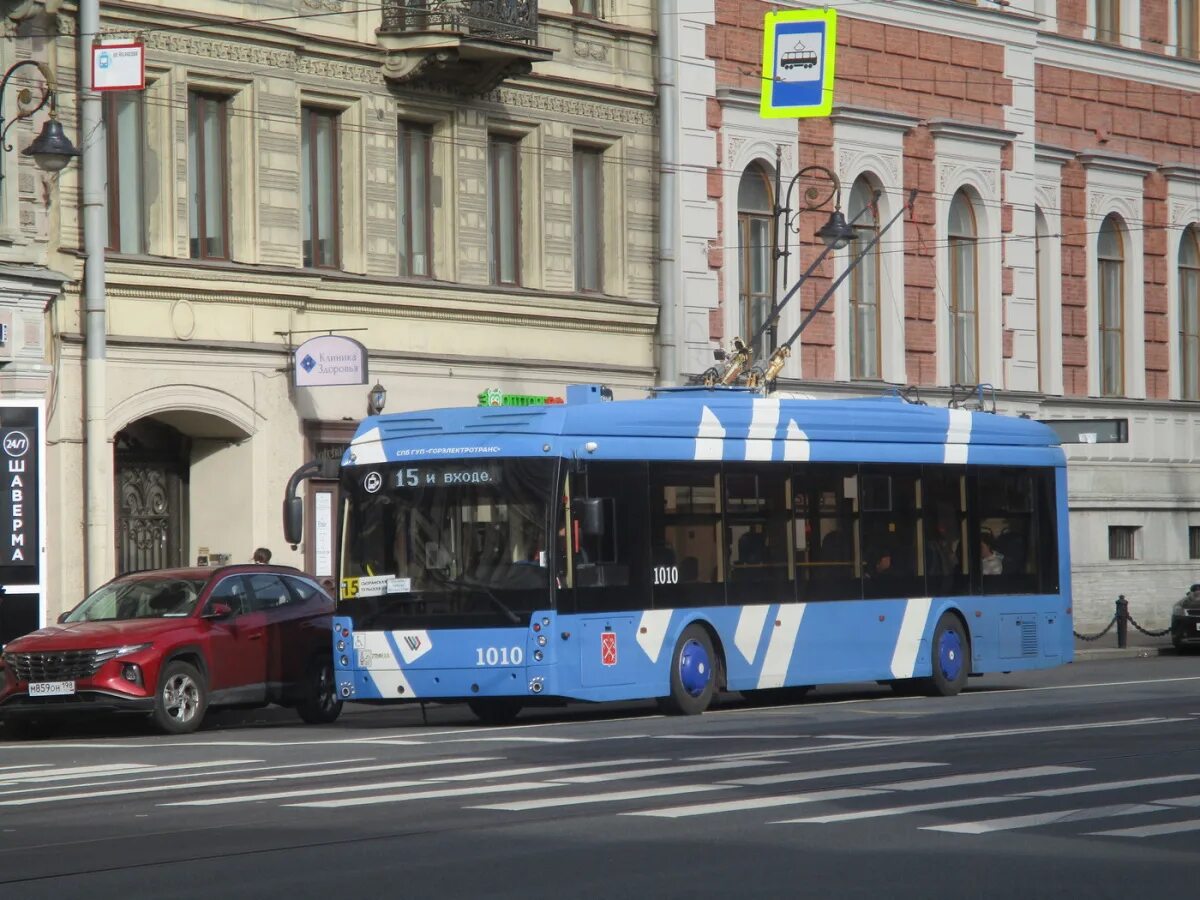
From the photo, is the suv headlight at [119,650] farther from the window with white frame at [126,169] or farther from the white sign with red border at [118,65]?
the window with white frame at [126,169]

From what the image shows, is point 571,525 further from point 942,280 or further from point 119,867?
point 942,280

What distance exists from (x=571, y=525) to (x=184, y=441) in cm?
1027

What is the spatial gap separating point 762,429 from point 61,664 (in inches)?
284

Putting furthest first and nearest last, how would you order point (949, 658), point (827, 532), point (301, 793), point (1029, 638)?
point (1029, 638) < point (949, 658) < point (827, 532) < point (301, 793)

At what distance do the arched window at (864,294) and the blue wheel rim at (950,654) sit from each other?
1368 centimetres

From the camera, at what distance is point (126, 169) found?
2814cm

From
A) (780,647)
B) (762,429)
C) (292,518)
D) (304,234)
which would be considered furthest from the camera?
(304,234)

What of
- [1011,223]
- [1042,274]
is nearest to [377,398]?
[1011,223]

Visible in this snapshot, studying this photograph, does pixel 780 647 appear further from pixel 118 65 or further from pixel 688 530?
pixel 118 65

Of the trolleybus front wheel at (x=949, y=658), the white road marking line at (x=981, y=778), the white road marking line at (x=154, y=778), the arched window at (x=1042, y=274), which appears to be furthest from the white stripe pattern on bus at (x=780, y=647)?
the arched window at (x=1042, y=274)

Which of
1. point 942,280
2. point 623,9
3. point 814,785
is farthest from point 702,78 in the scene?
point 814,785

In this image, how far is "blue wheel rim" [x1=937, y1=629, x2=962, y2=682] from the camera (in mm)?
25547

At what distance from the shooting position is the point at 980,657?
26203 millimetres

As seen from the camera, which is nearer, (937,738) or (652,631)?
(937,738)
